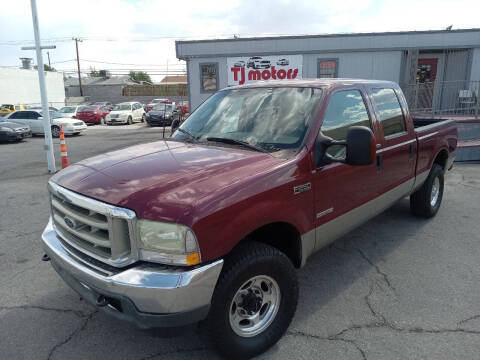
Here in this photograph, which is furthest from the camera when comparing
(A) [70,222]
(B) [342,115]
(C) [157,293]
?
(B) [342,115]

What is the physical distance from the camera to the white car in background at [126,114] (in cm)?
2881

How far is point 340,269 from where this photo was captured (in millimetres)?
3988

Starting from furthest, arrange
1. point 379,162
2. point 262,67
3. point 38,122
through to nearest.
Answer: point 38,122 < point 262,67 < point 379,162

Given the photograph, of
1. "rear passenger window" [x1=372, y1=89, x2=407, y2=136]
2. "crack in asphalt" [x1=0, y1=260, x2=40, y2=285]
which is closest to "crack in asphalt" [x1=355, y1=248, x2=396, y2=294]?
"rear passenger window" [x1=372, y1=89, x2=407, y2=136]

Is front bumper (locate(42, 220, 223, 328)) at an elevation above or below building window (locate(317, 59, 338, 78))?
below

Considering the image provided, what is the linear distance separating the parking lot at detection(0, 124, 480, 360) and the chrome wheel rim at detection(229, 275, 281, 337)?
0.79 feet

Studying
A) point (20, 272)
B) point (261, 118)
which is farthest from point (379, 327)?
point (20, 272)

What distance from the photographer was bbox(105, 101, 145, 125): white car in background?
28.8 metres

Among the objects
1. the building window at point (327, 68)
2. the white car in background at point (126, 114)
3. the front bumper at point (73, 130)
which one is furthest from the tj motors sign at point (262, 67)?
the white car in background at point (126, 114)

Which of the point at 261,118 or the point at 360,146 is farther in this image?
the point at 261,118

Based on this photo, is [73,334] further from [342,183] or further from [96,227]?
[342,183]

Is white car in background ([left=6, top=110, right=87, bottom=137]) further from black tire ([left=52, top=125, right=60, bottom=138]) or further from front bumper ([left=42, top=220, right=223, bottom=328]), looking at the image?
front bumper ([left=42, top=220, right=223, bottom=328])

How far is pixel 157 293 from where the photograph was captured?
6.77ft

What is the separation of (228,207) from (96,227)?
0.85 metres
